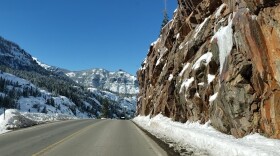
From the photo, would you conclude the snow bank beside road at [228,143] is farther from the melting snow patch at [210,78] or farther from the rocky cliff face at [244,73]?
the melting snow patch at [210,78]

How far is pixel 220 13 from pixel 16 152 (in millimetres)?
16880

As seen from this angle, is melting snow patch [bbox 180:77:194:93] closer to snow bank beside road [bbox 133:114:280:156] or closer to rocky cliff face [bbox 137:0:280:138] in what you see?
rocky cliff face [bbox 137:0:280:138]

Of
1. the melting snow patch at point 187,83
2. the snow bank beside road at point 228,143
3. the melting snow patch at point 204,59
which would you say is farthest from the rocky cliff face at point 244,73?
the melting snow patch at point 187,83

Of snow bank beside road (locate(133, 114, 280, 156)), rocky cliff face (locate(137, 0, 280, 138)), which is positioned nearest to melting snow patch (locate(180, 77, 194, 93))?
rocky cliff face (locate(137, 0, 280, 138))

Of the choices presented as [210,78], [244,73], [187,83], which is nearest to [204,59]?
[210,78]

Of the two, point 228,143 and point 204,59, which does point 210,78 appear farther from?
point 228,143

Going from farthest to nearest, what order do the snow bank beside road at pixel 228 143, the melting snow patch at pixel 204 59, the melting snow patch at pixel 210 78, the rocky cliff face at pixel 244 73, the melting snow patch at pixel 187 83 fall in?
the melting snow patch at pixel 187 83 → the melting snow patch at pixel 204 59 → the melting snow patch at pixel 210 78 → the rocky cliff face at pixel 244 73 → the snow bank beside road at pixel 228 143

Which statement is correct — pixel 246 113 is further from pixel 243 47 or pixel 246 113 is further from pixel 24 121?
pixel 24 121

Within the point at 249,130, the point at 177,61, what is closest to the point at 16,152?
the point at 249,130

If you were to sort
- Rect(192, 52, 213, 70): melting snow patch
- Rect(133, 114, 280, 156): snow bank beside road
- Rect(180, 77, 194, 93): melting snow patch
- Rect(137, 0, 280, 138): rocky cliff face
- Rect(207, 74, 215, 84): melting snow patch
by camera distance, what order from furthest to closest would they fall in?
Rect(180, 77, 194, 93): melting snow patch
Rect(192, 52, 213, 70): melting snow patch
Rect(207, 74, 215, 84): melting snow patch
Rect(137, 0, 280, 138): rocky cliff face
Rect(133, 114, 280, 156): snow bank beside road

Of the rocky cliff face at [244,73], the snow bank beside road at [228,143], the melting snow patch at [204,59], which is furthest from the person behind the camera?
the melting snow patch at [204,59]

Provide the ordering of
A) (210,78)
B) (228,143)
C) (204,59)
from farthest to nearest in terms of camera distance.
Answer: (204,59) → (210,78) → (228,143)

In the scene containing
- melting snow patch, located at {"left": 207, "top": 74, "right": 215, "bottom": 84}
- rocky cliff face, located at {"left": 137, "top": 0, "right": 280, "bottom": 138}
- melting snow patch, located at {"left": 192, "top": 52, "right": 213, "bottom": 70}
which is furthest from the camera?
melting snow patch, located at {"left": 192, "top": 52, "right": 213, "bottom": 70}

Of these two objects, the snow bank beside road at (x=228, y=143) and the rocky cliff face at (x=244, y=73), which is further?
the rocky cliff face at (x=244, y=73)
